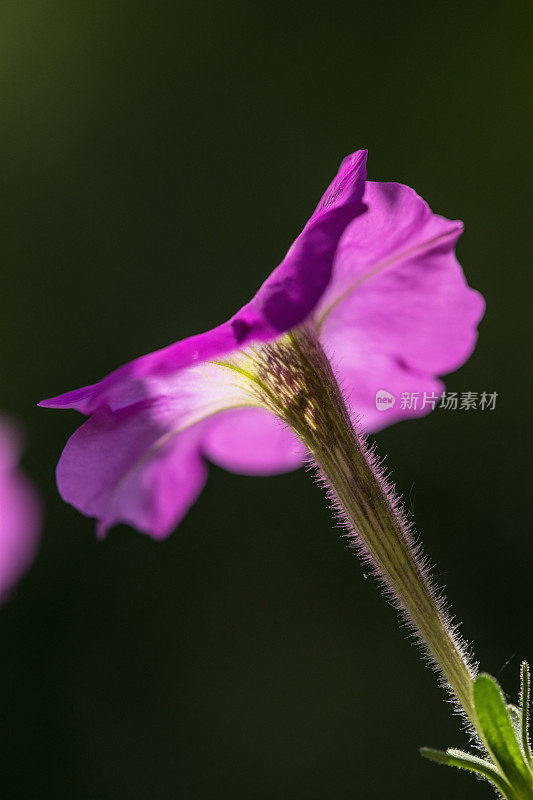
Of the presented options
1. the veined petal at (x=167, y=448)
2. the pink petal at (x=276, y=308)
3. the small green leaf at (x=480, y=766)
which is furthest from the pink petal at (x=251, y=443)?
the small green leaf at (x=480, y=766)

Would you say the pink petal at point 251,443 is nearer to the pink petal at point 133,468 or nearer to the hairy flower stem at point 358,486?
the pink petal at point 133,468

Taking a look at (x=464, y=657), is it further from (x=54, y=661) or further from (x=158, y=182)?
(x=158, y=182)

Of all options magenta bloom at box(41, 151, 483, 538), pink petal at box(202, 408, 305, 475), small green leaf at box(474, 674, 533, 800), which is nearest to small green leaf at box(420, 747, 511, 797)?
small green leaf at box(474, 674, 533, 800)

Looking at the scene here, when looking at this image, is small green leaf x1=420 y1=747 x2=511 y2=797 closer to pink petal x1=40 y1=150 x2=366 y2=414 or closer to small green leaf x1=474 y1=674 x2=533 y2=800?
small green leaf x1=474 y1=674 x2=533 y2=800

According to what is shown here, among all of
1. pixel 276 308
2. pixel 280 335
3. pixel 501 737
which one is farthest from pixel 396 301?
pixel 501 737

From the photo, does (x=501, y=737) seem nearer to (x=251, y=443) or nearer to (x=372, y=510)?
(x=372, y=510)

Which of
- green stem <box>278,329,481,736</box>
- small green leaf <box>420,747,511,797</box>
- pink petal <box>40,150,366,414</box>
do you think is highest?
pink petal <box>40,150,366,414</box>
